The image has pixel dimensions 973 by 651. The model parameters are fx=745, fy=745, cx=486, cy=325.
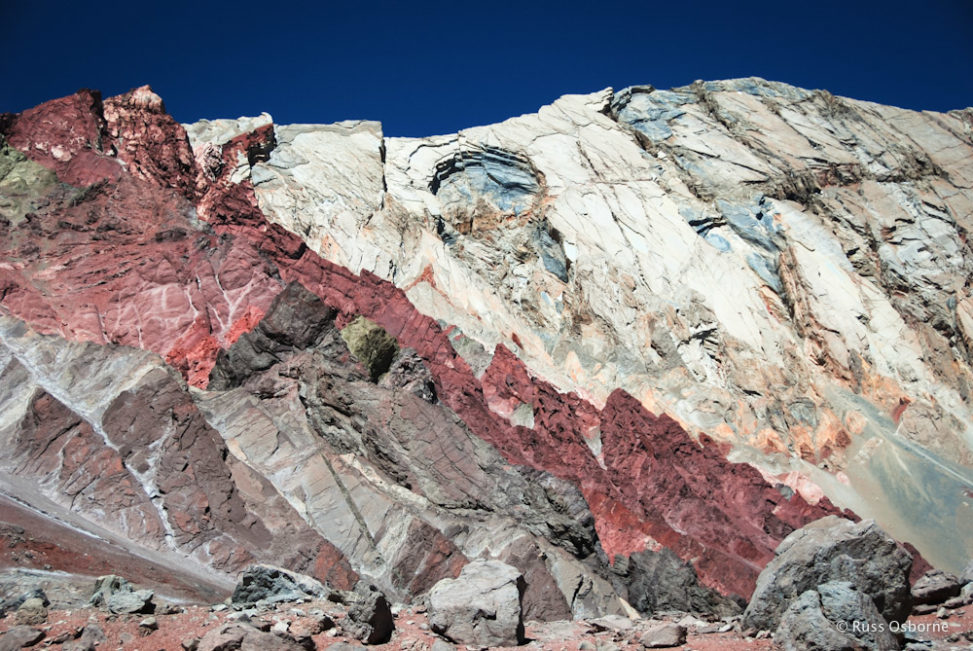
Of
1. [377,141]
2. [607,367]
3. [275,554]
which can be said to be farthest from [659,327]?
[275,554]

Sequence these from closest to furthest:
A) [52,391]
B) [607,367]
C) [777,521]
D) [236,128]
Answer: [52,391] < [777,521] < [607,367] < [236,128]

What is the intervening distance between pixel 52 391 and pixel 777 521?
30866mm

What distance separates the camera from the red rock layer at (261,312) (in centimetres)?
2831

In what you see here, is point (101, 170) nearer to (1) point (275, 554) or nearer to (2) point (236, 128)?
(2) point (236, 128)

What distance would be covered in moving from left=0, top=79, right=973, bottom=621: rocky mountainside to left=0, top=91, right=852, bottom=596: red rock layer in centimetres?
17

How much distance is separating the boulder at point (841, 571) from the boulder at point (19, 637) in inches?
394

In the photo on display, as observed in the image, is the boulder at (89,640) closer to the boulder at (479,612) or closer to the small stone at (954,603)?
the boulder at (479,612)

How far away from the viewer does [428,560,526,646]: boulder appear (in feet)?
37.2

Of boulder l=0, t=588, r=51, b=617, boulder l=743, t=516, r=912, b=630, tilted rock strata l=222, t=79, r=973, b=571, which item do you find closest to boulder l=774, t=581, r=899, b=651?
boulder l=743, t=516, r=912, b=630

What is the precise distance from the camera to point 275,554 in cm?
1855

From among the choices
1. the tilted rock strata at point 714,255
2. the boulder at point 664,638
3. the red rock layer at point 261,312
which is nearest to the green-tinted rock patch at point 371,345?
→ the red rock layer at point 261,312

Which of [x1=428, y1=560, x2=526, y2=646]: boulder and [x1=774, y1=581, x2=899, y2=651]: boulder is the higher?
[x1=774, y1=581, x2=899, y2=651]: boulder

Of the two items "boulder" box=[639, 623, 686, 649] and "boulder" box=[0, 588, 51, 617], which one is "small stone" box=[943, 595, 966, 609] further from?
"boulder" box=[0, 588, 51, 617]

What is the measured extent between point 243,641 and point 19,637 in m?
2.69
